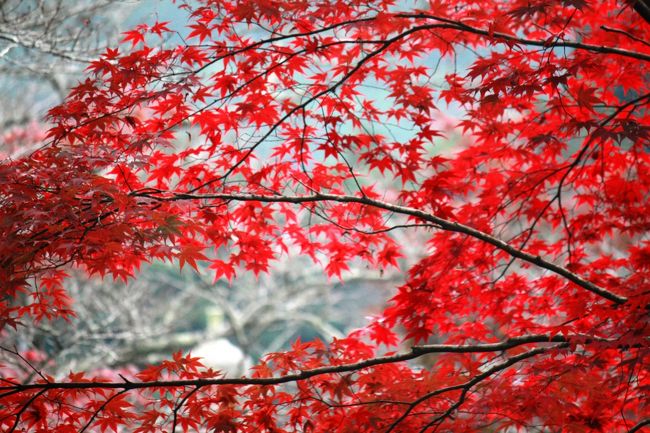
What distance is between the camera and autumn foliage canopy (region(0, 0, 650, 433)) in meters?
2.78

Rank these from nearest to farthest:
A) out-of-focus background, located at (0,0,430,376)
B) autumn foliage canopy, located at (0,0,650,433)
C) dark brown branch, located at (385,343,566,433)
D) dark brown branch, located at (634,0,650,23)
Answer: autumn foliage canopy, located at (0,0,650,433) < dark brown branch, located at (385,343,566,433) < dark brown branch, located at (634,0,650,23) < out-of-focus background, located at (0,0,430,376)

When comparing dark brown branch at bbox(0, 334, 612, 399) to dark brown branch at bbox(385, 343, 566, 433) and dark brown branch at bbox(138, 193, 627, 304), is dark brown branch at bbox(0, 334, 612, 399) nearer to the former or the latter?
dark brown branch at bbox(385, 343, 566, 433)

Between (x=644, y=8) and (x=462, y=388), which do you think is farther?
(x=644, y=8)

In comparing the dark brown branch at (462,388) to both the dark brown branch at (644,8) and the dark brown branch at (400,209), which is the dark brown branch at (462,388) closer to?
the dark brown branch at (400,209)

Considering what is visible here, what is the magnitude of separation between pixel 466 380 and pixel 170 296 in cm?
1353

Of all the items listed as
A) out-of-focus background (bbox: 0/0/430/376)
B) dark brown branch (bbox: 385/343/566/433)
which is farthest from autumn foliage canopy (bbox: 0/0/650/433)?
out-of-focus background (bbox: 0/0/430/376)

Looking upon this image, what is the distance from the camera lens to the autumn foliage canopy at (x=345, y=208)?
278cm

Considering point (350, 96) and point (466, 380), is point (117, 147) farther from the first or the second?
point (466, 380)

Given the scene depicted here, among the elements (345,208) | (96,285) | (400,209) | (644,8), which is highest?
(96,285)

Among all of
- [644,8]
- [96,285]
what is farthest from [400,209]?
[96,285]

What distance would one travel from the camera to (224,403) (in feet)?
9.89

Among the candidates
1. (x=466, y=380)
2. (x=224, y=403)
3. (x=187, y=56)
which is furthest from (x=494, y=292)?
(x=187, y=56)

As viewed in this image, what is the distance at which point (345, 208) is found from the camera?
380cm

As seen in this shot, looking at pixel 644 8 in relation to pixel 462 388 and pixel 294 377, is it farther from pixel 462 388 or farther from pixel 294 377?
pixel 294 377
